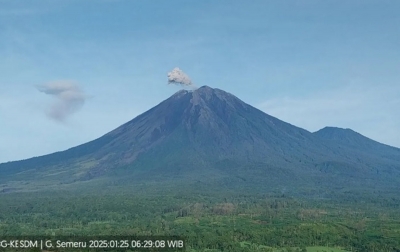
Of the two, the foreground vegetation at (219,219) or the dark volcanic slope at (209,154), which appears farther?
the dark volcanic slope at (209,154)

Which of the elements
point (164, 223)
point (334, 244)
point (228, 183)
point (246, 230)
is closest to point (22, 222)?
point (164, 223)

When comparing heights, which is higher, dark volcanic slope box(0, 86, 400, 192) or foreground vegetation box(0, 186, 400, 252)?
Answer: dark volcanic slope box(0, 86, 400, 192)

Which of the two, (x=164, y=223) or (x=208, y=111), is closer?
(x=164, y=223)

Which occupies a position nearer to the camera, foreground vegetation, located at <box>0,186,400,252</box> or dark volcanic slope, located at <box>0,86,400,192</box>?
foreground vegetation, located at <box>0,186,400,252</box>

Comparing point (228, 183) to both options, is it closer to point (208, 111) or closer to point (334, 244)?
point (208, 111)

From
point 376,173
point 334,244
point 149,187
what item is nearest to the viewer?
point 334,244

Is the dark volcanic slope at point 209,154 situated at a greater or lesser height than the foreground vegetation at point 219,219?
greater
